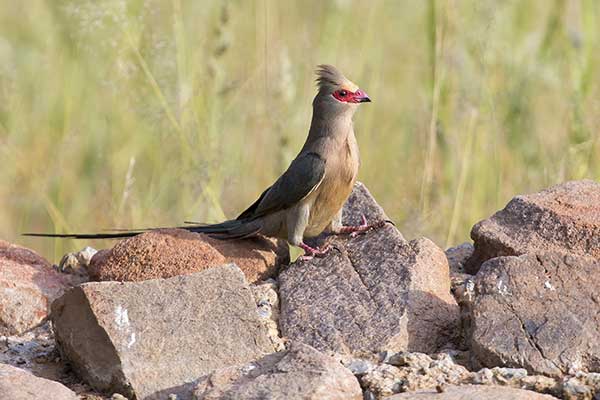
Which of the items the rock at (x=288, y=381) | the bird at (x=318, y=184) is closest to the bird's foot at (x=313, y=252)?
the bird at (x=318, y=184)

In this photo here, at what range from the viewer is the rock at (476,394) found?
3330mm

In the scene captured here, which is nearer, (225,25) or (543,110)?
(225,25)

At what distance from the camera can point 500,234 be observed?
4551 millimetres

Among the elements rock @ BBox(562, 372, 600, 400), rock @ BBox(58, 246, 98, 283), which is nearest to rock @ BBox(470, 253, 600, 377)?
rock @ BBox(562, 372, 600, 400)

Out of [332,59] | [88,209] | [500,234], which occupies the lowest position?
[88,209]

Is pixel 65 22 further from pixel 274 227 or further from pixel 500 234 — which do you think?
pixel 500 234

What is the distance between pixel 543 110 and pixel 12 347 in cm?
482

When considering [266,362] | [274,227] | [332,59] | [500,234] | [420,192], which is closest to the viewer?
[266,362]

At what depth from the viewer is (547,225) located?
4.49 m

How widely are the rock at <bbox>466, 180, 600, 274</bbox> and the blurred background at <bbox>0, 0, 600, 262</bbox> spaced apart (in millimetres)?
1214

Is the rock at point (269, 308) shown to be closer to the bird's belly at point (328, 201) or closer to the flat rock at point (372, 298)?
the flat rock at point (372, 298)

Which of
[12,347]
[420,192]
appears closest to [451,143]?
[420,192]

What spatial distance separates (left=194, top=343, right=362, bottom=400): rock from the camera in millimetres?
3340

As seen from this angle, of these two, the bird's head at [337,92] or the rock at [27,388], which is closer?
the rock at [27,388]
